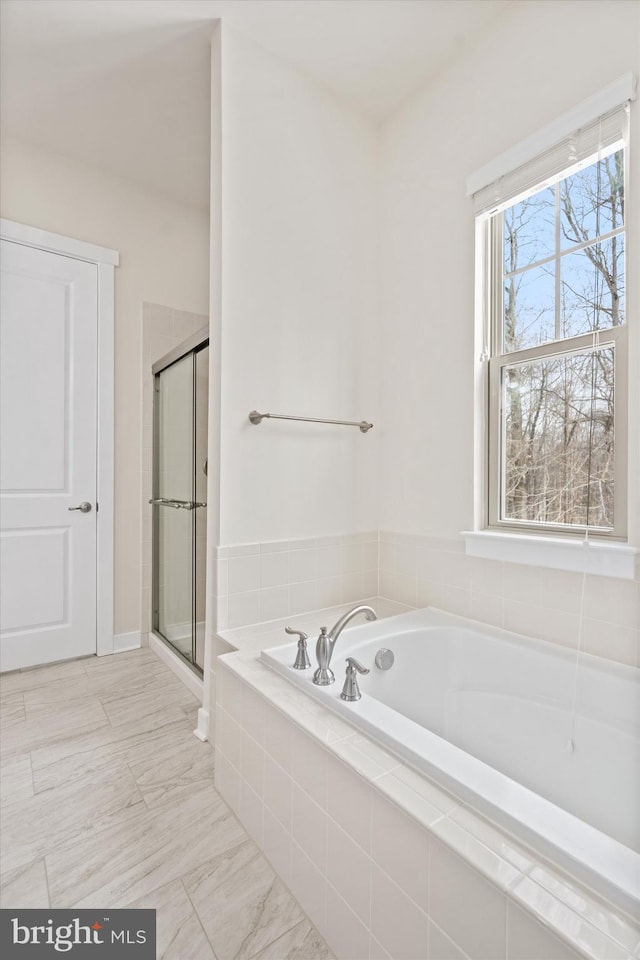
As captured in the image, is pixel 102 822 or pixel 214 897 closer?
pixel 214 897

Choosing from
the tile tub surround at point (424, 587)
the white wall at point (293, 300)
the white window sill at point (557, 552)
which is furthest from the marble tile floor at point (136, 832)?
the white window sill at point (557, 552)

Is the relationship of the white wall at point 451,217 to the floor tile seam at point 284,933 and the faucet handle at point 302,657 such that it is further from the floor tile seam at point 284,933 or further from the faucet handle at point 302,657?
the floor tile seam at point 284,933

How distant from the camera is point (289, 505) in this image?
2014 mm

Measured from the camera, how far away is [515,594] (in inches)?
67.2

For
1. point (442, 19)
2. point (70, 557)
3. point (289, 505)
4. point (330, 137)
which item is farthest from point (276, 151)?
point (70, 557)

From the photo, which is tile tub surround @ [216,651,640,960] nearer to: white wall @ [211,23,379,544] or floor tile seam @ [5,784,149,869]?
floor tile seam @ [5,784,149,869]

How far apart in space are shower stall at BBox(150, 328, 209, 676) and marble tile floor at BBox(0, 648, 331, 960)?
0.45 metres

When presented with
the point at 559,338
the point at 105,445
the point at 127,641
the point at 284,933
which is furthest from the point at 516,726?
the point at 105,445

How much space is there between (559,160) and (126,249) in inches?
93.9

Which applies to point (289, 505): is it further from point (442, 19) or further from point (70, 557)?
point (442, 19)

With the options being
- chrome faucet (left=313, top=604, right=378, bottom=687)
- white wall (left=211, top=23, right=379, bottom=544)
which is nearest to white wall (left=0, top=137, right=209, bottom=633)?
white wall (left=211, top=23, right=379, bottom=544)

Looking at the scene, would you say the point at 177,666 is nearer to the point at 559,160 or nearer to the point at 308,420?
the point at 308,420

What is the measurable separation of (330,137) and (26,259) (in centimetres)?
170

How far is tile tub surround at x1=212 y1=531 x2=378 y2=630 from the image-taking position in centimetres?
182
